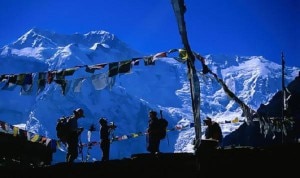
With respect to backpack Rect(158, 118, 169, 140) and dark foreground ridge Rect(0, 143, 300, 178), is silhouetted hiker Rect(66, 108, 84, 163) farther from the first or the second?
backpack Rect(158, 118, 169, 140)

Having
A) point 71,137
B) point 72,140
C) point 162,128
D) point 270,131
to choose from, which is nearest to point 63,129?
point 71,137

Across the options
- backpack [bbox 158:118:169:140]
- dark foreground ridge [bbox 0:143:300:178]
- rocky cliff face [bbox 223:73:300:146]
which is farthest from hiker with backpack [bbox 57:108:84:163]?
rocky cliff face [bbox 223:73:300:146]

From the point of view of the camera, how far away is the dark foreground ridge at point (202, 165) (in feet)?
26.2

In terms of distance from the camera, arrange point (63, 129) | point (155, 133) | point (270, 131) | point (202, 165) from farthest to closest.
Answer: point (270, 131), point (155, 133), point (63, 129), point (202, 165)

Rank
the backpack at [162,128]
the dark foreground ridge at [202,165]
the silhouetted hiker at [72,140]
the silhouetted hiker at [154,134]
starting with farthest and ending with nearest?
the backpack at [162,128]
the silhouetted hiker at [154,134]
the silhouetted hiker at [72,140]
the dark foreground ridge at [202,165]

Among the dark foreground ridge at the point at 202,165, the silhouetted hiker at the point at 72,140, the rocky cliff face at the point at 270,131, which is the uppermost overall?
the rocky cliff face at the point at 270,131

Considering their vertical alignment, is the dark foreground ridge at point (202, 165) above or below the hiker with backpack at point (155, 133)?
below

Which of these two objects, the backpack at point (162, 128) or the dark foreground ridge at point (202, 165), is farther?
the backpack at point (162, 128)

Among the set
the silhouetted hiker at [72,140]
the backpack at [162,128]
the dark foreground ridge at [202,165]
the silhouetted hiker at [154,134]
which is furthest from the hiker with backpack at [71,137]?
the backpack at [162,128]

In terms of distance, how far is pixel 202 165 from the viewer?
796cm

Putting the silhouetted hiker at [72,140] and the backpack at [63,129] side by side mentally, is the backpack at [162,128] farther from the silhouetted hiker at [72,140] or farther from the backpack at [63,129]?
Answer: the backpack at [63,129]

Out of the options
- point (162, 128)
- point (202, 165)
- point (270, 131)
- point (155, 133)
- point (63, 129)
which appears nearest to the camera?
point (202, 165)

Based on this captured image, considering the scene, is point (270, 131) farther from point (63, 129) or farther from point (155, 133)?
point (63, 129)

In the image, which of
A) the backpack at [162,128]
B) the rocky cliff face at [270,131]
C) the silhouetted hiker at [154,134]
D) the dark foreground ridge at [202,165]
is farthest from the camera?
the rocky cliff face at [270,131]
